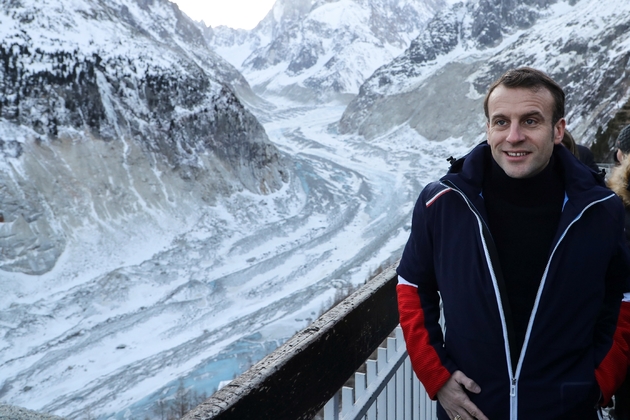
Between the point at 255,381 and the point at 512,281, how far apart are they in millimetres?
1093

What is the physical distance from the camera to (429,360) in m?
2.04

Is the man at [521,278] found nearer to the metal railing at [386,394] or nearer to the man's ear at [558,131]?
the man's ear at [558,131]

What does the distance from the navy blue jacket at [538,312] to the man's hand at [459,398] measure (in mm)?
28

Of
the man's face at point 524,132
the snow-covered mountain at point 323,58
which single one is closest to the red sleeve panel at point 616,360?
the man's face at point 524,132

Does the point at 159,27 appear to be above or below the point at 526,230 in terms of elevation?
above

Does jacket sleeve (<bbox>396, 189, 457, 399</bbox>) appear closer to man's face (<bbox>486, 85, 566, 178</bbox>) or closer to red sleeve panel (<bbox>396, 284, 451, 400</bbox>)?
red sleeve panel (<bbox>396, 284, 451, 400</bbox>)

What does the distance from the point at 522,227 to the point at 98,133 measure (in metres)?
28.7

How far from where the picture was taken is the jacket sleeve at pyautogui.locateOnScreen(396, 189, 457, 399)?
2035 millimetres

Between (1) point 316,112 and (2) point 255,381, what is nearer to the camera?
(2) point 255,381

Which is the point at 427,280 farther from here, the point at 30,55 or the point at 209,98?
the point at 209,98

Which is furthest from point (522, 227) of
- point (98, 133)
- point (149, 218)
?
point (98, 133)

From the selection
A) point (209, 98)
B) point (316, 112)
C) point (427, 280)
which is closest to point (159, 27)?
point (316, 112)

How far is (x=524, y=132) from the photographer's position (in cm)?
202

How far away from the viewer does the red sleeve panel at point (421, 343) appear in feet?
6.65
